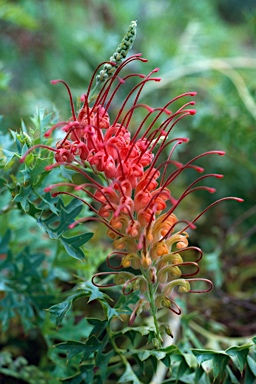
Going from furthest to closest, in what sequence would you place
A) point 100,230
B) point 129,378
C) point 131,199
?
1. point 100,230
2. point 129,378
3. point 131,199

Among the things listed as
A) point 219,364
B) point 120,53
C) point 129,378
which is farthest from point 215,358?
point 120,53

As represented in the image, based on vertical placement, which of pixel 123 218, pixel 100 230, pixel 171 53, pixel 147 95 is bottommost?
pixel 100 230

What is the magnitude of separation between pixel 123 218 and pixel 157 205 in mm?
41

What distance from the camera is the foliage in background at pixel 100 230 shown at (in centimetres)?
60

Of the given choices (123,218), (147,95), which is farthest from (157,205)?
(147,95)

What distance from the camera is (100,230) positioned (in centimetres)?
118

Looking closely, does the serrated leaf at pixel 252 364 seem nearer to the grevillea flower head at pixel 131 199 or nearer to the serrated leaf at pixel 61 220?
the grevillea flower head at pixel 131 199

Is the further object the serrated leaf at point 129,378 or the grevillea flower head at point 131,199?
the serrated leaf at point 129,378

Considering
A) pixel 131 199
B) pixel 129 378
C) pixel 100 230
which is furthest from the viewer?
pixel 100 230

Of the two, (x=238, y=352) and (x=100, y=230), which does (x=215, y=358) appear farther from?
(x=100, y=230)

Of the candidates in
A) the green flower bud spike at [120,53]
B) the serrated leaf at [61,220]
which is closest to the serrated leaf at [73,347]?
the serrated leaf at [61,220]

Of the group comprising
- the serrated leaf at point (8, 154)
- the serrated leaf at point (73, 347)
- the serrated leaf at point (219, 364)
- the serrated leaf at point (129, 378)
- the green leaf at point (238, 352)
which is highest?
the serrated leaf at point (8, 154)

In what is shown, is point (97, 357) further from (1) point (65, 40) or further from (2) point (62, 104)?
(1) point (65, 40)

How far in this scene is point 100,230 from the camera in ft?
3.87
